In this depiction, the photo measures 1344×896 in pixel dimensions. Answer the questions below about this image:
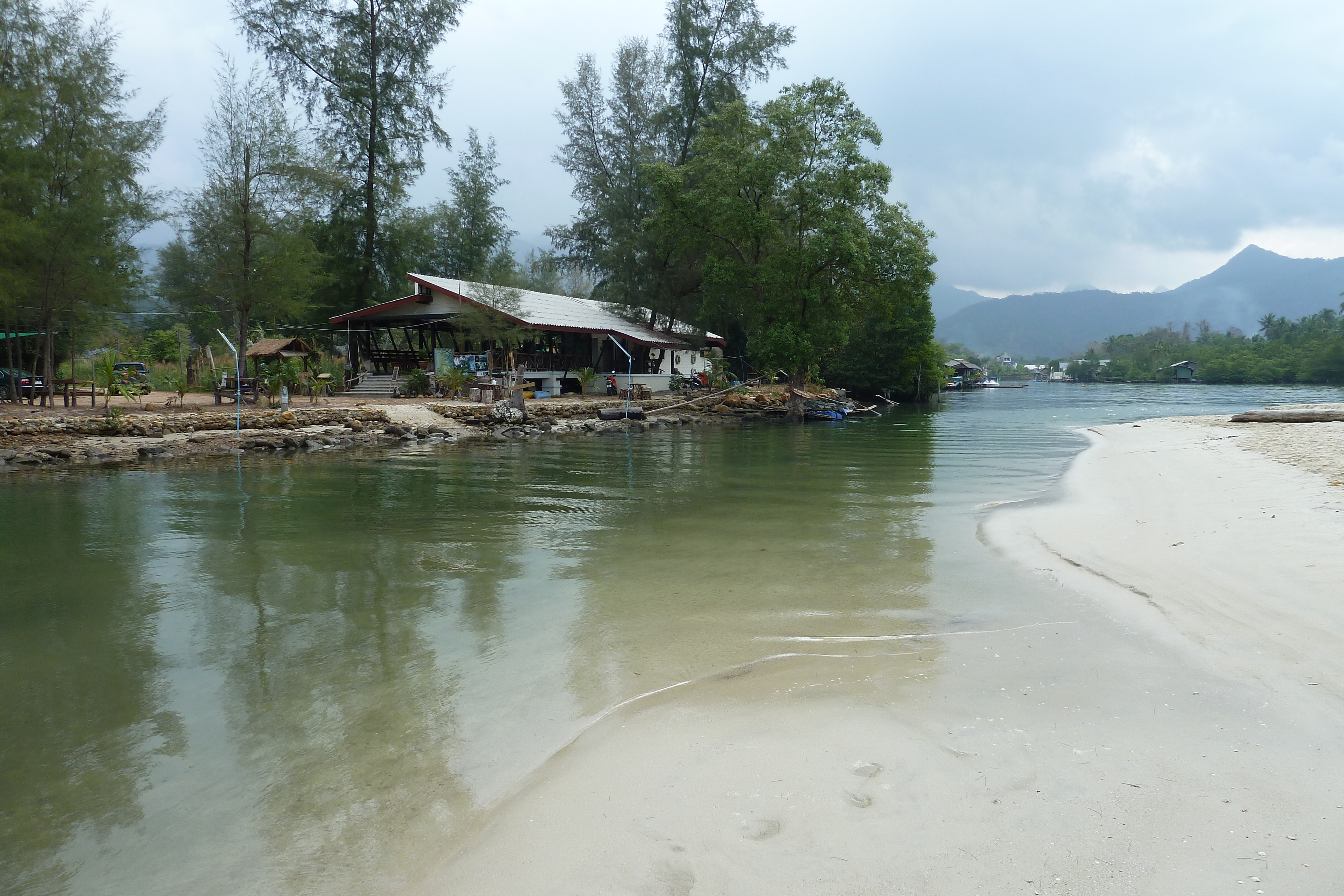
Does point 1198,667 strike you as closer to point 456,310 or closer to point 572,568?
point 572,568

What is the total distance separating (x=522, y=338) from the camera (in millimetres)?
28359

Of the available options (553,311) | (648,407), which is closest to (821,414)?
(648,407)

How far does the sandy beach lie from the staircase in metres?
25.4

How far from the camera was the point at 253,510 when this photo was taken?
10.7m

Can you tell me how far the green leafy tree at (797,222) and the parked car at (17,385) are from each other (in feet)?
70.9

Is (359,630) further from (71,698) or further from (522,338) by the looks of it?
(522,338)

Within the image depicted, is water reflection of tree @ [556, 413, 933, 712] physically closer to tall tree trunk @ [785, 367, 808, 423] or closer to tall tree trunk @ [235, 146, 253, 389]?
tall tree trunk @ [235, 146, 253, 389]

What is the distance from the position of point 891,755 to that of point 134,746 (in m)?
3.97

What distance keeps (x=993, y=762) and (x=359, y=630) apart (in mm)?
4503

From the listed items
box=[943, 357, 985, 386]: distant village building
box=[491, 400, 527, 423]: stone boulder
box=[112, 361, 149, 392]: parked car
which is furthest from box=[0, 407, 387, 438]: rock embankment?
box=[943, 357, 985, 386]: distant village building

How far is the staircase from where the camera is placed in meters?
27.8

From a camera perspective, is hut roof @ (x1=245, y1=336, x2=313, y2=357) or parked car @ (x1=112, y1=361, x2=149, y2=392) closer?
parked car @ (x1=112, y1=361, x2=149, y2=392)

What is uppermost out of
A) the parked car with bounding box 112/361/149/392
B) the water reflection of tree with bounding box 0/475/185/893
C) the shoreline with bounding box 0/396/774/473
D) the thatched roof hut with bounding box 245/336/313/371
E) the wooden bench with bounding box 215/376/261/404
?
the thatched roof hut with bounding box 245/336/313/371

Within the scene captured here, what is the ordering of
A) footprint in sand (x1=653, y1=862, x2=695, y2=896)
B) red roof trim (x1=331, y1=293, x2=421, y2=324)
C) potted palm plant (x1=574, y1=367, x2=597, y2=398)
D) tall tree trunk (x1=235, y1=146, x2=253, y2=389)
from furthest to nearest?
potted palm plant (x1=574, y1=367, x2=597, y2=398) < red roof trim (x1=331, y1=293, x2=421, y2=324) < tall tree trunk (x1=235, y1=146, x2=253, y2=389) < footprint in sand (x1=653, y1=862, x2=695, y2=896)
